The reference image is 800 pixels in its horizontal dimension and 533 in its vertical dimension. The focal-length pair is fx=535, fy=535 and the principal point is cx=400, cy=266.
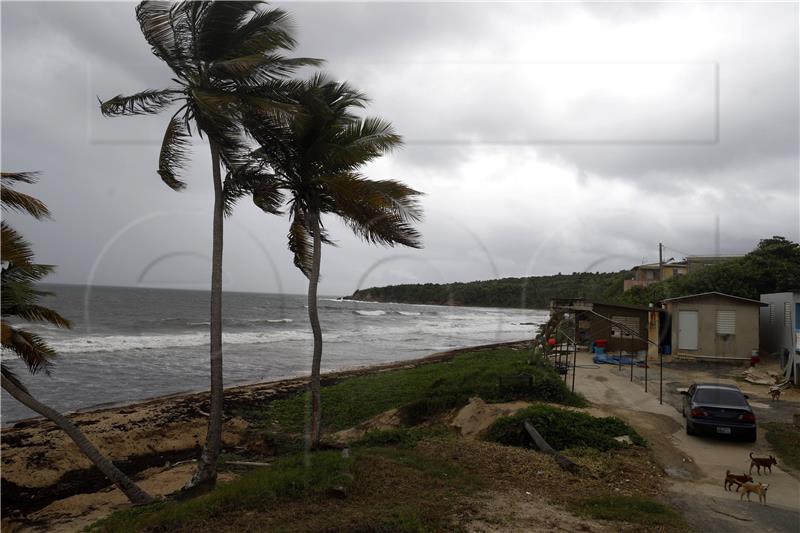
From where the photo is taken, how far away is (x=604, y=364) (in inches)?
907

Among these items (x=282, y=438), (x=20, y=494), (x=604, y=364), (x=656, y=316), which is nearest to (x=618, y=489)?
(x=282, y=438)

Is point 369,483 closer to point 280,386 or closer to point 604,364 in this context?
point 280,386

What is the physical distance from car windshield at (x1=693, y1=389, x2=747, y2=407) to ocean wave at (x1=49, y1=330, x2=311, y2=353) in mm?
31258

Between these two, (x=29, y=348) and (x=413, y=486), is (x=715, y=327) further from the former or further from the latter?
(x=29, y=348)

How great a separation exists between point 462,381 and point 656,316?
44.5ft

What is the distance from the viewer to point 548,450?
31.2ft

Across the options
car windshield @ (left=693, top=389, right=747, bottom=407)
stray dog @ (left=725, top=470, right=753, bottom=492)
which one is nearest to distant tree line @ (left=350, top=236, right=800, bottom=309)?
car windshield @ (left=693, top=389, right=747, bottom=407)

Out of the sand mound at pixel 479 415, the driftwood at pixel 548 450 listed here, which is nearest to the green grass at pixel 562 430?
the driftwood at pixel 548 450

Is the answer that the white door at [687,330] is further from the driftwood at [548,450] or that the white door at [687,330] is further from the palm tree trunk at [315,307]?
the palm tree trunk at [315,307]

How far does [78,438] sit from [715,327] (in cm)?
2332

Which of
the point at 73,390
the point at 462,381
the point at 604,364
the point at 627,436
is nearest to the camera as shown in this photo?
the point at 627,436

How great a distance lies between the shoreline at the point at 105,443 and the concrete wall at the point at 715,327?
17542 mm

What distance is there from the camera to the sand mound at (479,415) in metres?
11.9

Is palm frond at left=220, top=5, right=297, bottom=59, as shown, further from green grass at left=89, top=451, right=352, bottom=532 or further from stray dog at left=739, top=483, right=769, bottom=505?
stray dog at left=739, top=483, right=769, bottom=505
